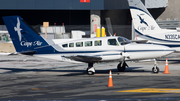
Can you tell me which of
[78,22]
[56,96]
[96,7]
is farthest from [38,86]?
[78,22]

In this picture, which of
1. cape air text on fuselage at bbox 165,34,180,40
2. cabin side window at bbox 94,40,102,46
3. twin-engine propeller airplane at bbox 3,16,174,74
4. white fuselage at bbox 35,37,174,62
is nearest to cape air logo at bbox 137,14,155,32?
cape air text on fuselage at bbox 165,34,180,40

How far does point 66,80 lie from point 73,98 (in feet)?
15.8

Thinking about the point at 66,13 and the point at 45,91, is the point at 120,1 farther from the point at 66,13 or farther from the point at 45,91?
the point at 45,91

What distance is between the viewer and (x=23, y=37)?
1866 cm

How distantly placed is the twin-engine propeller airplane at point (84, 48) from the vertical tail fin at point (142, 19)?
767 cm

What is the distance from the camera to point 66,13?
49.6 meters

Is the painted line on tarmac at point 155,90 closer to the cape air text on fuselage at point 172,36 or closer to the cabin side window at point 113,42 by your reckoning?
the cabin side window at point 113,42

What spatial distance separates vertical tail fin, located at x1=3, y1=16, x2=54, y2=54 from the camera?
61.0ft

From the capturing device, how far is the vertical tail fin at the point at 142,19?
83.7 ft

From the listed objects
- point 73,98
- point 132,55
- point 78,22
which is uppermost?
point 78,22

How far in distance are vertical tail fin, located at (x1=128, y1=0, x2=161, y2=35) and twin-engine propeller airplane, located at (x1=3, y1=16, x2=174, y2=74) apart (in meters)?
7.67

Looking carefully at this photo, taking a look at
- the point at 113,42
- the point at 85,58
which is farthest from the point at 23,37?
the point at 113,42

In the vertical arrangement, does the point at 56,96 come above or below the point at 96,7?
below

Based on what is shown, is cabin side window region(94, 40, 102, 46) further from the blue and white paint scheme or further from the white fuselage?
the blue and white paint scheme
